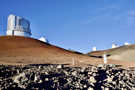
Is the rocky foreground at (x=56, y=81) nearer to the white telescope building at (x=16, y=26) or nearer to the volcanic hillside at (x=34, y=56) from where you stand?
the volcanic hillside at (x=34, y=56)

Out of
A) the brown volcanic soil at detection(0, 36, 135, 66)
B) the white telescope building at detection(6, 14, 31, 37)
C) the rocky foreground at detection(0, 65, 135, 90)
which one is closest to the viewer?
the rocky foreground at detection(0, 65, 135, 90)

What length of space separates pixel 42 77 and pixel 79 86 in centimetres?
157

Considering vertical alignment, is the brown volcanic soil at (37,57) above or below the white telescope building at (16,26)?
below

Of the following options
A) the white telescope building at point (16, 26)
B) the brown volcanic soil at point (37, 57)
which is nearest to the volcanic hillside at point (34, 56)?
the brown volcanic soil at point (37, 57)

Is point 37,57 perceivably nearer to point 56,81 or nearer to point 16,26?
point 56,81

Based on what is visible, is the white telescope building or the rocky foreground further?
the white telescope building

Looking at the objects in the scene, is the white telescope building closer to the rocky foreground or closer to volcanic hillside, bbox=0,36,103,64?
volcanic hillside, bbox=0,36,103,64

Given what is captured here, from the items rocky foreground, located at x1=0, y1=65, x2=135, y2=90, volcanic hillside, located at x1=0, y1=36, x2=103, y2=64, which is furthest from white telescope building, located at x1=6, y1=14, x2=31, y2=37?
rocky foreground, located at x1=0, y1=65, x2=135, y2=90

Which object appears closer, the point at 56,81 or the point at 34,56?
the point at 56,81

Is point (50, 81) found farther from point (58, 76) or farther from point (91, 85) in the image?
point (91, 85)

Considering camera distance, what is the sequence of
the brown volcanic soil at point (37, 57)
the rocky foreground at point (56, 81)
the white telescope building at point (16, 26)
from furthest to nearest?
the white telescope building at point (16, 26) → the brown volcanic soil at point (37, 57) → the rocky foreground at point (56, 81)

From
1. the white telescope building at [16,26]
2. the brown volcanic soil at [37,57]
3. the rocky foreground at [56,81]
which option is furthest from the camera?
the white telescope building at [16,26]

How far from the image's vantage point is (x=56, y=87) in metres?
6.32

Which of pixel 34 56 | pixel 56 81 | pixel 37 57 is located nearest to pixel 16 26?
pixel 34 56
